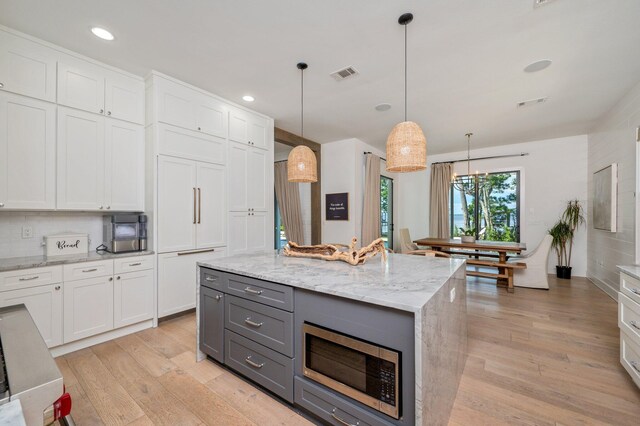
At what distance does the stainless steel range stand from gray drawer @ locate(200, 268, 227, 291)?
4.10 ft

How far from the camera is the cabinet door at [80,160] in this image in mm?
2611

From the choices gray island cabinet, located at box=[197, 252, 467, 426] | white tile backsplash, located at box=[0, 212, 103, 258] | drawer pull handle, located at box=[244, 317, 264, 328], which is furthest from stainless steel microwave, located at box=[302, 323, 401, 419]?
white tile backsplash, located at box=[0, 212, 103, 258]

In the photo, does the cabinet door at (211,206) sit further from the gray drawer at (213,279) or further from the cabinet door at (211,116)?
the gray drawer at (213,279)

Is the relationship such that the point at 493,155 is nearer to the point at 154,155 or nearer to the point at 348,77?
the point at 348,77

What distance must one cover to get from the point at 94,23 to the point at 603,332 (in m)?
5.71

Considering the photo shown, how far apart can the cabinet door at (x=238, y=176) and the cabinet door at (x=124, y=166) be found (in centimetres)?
106

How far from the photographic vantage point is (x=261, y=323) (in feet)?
6.07

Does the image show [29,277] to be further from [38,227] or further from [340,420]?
[340,420]

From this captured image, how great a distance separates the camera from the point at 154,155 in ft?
9.96

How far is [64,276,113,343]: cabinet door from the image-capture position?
8.12 feet

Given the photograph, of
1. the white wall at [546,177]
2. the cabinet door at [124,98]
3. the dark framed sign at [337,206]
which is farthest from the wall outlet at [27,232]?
the white wall at [546,177]

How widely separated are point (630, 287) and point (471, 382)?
1.38 metres

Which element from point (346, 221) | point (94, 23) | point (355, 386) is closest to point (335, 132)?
point (346, 221)

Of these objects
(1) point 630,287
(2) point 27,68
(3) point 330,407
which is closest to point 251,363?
(3) point 330,407
